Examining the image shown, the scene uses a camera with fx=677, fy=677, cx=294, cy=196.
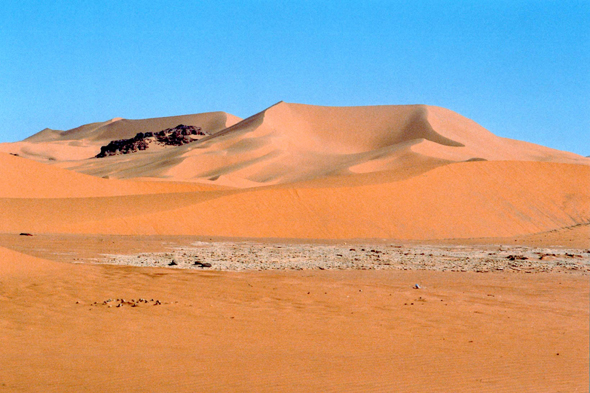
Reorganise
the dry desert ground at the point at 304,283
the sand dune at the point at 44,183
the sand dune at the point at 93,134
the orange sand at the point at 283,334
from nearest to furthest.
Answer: the orange sand at the point at 283,334, the dry desert ground at the point at 304,283, the sand dune at the point at 44,183, the sand dune at the point at 93,134

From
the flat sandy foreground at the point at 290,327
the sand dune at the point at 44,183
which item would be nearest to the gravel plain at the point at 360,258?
the flat sandy foreground at the point at 290,327

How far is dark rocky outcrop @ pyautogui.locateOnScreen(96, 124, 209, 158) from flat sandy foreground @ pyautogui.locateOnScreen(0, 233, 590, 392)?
264ft

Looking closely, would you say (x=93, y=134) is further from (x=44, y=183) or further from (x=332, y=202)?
(x=332, y=202)

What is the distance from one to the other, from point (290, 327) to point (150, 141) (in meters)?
90.6

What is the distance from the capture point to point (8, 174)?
35750 millimetres

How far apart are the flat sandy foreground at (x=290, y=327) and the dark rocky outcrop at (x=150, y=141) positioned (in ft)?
264

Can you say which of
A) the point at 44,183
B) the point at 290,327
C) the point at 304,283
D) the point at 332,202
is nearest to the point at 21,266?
the point at 304,283

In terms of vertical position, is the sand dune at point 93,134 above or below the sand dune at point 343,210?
above

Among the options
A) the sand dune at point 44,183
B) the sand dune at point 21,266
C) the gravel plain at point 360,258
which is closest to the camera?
the sand dune at point 21,266

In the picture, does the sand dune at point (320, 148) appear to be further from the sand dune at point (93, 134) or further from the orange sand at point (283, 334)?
the orange sand at point (283, 334)

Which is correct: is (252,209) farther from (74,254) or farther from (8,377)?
(8,377)

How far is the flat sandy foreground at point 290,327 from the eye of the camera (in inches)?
245

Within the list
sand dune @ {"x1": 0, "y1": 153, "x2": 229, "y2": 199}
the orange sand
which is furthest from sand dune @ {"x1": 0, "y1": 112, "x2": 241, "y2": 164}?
the orange sand

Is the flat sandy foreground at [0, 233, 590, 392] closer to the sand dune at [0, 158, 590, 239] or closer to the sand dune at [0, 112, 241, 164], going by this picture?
the sand dune at [0, 158, 590, 239]
